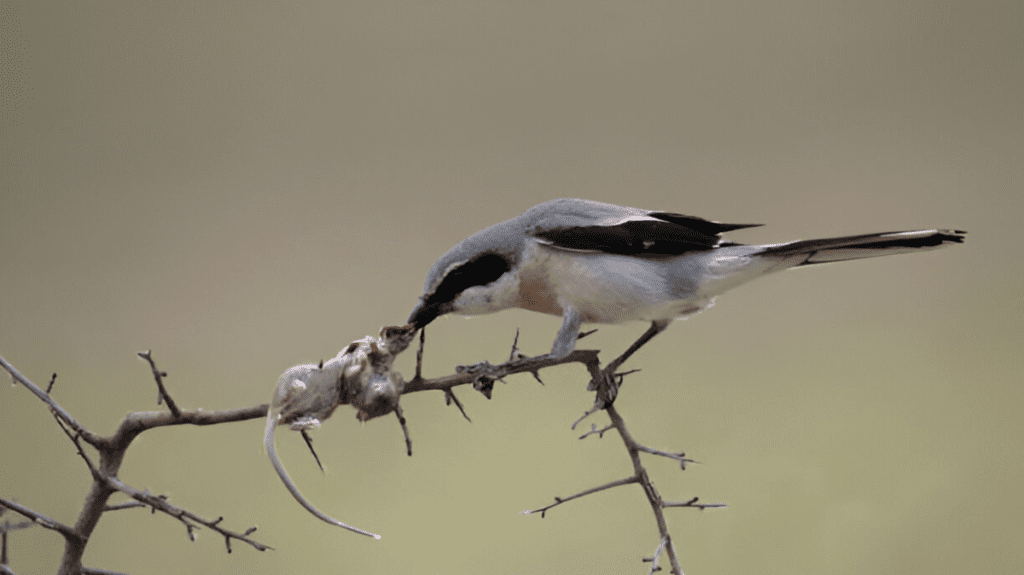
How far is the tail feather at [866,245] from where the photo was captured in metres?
0.99

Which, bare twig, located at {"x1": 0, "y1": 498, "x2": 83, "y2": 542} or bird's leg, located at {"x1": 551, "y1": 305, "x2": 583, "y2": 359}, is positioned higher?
bird's leg, located at {"x1": 551, "y1": 305, "x2": 583, "y2": 359}

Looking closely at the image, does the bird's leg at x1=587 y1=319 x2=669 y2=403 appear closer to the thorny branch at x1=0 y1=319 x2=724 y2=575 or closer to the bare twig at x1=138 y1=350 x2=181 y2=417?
the thorny branch at x1=0 y1=319 x2=724 y2=575

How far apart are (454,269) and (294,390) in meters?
0.28

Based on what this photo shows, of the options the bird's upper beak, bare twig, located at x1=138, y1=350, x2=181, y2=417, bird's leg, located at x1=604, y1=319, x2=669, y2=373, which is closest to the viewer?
bare twig, located at x1=138, y1=350, x2=181, y2=417

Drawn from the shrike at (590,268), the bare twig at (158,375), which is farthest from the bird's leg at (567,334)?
the bare twig at (158,375)

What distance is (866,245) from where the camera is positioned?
102 centimetres

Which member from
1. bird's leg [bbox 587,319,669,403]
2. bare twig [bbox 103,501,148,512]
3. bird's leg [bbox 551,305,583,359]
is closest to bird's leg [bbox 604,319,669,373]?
bird's leg [bbox 587,319,669,403]

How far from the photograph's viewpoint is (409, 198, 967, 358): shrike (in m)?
1.09

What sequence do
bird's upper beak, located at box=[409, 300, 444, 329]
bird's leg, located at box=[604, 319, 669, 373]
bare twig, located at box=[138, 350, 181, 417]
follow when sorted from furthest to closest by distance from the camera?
bird's leg, located at box=[604, 319, 669, 373] → bird's upper beak, located at box=[409, 300, 444, 329] → bare twig, located at box=[138, 350, 181, 417]

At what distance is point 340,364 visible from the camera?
101cm

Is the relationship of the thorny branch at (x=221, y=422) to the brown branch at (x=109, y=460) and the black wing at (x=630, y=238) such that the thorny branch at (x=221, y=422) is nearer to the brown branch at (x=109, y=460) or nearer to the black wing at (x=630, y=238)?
the brown branch at (x=109, y=460)

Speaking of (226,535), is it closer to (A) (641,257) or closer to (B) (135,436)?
(B) (135,436)

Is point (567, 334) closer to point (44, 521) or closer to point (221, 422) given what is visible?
point (221, 422)

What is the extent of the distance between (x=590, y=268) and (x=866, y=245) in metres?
0.36
